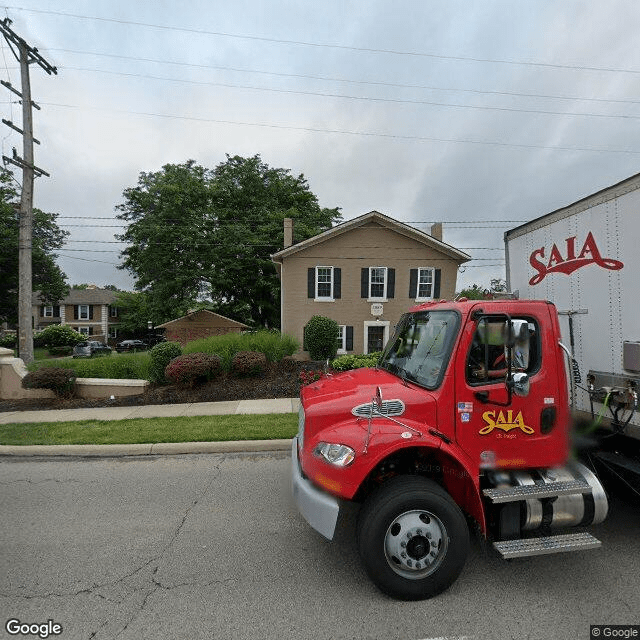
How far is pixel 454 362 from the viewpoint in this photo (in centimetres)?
299

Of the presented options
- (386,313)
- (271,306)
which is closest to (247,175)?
(271,306)

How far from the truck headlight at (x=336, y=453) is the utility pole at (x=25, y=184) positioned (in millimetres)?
16320

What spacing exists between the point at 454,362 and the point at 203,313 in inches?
975

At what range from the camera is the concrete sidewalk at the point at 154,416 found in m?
6.21

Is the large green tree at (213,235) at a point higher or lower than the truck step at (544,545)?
higher

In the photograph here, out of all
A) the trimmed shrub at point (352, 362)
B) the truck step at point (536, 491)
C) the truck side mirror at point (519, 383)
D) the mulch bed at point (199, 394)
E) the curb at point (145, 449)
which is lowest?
the curb at point (145, 449)

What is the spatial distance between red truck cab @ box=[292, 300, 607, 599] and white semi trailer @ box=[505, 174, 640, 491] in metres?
0.55

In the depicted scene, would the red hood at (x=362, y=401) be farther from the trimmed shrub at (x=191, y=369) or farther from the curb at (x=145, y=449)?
the trimmed shrub at (x=191, y=369)

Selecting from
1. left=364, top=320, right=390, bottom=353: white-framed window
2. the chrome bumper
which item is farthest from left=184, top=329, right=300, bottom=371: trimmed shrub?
the chrome bumper

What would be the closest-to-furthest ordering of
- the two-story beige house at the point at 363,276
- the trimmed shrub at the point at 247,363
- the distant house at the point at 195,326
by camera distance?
the trimmed shrub at the point at 247,363
the two-story beige house at the point at 363,276
the distant house at the point at 195,326

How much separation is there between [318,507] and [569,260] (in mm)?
3205

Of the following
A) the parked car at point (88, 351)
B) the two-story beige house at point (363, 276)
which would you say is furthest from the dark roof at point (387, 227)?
the parked car at point (88, 351)

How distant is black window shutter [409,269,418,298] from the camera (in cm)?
2192

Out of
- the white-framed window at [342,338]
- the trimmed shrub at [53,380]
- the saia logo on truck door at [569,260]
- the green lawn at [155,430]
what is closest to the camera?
the saia logo on truck door at [569,260]
